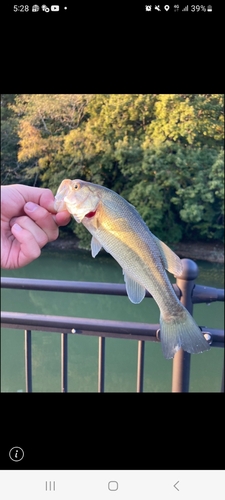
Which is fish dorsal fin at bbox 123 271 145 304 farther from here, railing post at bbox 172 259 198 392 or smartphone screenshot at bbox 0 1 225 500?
railing post at bbox 172 259 198 392

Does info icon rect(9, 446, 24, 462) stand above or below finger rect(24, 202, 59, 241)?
below

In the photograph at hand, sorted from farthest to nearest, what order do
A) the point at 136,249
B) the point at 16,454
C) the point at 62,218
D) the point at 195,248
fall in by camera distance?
Answer: the point at 195,248, the point at 16,454, the point at 62,218, the point at 136,249

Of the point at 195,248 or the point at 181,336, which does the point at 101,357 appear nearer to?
the point at 181,336

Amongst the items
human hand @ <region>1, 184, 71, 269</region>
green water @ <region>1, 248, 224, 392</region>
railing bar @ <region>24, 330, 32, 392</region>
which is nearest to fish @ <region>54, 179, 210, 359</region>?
human hand @ <region>1, 184, 71, 269</region>

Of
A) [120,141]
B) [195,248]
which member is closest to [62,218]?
[120,141]

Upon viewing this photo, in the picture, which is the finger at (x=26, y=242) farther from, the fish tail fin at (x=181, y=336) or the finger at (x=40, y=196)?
the fish tail fin at (x=181, y=336)

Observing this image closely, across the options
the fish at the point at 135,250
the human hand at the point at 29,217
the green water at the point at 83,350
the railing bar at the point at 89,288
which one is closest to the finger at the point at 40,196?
the human hand at the point at 29,217
